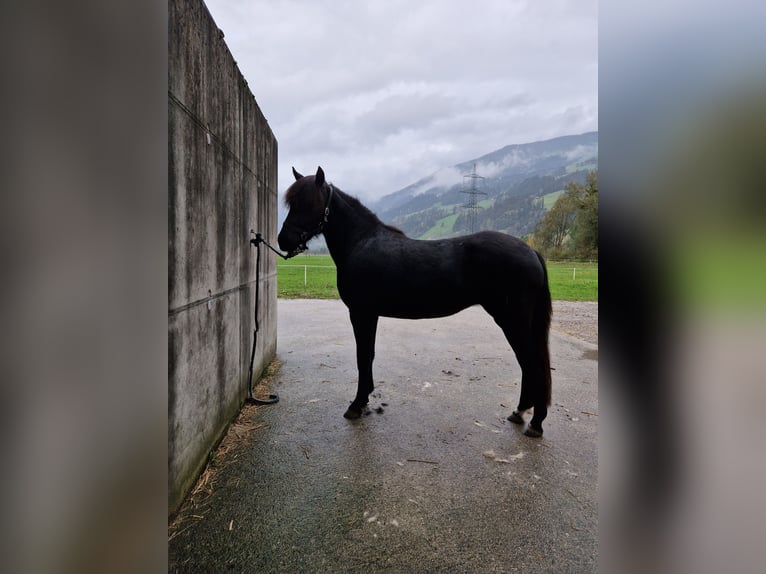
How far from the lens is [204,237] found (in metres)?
2.29

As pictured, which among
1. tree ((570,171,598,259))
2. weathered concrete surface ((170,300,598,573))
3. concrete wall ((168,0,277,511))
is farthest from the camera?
concrete wall ((168,0,277,511))

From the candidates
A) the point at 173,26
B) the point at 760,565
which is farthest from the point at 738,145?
the point at 173,26

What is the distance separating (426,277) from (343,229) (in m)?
0.95

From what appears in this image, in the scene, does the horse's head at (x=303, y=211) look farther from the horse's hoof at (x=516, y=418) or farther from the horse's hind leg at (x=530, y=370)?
the horse's hoof at (x=516, y=418)

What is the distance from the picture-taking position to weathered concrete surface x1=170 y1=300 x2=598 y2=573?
1.69 m

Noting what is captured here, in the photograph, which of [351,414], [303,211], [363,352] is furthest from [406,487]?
[303,211]

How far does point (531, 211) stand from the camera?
465 ft

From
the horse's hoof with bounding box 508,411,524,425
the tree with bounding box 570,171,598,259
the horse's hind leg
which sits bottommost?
the horse's hoof with bounding box 508,411,524,425

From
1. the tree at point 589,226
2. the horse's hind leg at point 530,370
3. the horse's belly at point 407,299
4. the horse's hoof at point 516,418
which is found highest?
the tree at point 589,226

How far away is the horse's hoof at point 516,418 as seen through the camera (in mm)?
3139

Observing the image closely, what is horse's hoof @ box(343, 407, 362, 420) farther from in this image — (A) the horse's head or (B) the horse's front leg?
(A) the horse's head

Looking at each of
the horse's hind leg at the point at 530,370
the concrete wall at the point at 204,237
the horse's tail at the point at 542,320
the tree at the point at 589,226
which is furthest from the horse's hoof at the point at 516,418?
the concrete wall at the point at 204,237

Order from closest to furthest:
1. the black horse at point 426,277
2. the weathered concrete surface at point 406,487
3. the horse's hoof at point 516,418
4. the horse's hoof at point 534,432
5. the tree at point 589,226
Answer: the tree at point 589,226, the weathered concrete surface at point 406,487, the horse's hoof at point 534,432, the black horse at point 426,277, the horse's hoof at point 516,418

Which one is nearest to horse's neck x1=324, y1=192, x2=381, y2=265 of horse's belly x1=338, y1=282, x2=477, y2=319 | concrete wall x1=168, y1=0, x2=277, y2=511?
horse's belly x1=338, y1=282, x2=477, y2=319
